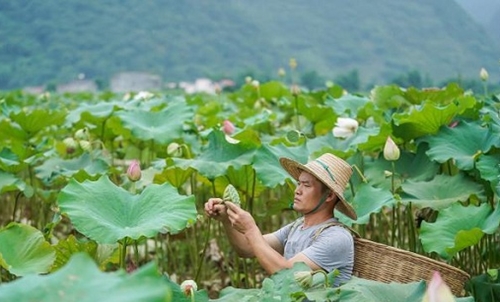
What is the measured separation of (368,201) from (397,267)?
0.43 meters

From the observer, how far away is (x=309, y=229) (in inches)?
79.1

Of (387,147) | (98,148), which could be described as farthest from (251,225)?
(98,148)

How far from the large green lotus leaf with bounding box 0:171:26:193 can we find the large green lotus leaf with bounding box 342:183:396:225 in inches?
44.0

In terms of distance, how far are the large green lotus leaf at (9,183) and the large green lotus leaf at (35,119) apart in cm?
74

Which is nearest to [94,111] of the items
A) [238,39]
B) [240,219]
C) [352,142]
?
[352,142]

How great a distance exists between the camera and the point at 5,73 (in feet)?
74.1

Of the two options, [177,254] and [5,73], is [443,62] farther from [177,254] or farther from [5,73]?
[177,254]

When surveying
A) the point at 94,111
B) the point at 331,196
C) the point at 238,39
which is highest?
the point at 331,196

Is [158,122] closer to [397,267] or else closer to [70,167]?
[70,167]

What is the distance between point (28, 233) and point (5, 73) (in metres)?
21.4

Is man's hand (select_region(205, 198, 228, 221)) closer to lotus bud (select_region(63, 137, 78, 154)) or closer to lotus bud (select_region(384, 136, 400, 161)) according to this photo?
lotus bud (select_region(384, 136, 400, 161))

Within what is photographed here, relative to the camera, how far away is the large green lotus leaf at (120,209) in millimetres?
1798

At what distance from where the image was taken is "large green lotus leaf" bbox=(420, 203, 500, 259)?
6.69 feet

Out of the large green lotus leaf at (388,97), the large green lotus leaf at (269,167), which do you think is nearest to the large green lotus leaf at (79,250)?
the large green lotus leaf at (269,167)
